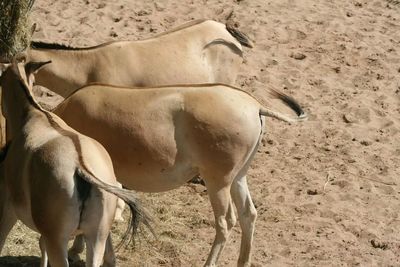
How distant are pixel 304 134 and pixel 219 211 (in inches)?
113

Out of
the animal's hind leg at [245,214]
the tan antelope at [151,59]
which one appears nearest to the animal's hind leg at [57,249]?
the animal's hind leg at [245,214]

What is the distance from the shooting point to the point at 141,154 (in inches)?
248

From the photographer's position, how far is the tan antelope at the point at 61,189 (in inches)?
199

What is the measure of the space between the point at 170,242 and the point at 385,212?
6.38ft

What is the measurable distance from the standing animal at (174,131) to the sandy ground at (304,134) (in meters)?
0.89

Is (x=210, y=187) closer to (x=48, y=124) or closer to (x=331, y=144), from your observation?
(x=48, y=124)

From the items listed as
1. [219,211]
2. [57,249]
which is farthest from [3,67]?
A: [219,211]

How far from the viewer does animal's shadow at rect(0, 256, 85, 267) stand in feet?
21.6

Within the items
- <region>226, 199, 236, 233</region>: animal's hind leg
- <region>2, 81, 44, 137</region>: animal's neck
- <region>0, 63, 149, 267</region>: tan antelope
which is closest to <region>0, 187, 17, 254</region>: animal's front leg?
<region>0, 63, 149, 267</region>: tan antelope

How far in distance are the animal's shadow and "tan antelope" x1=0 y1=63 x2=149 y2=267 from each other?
1.05m

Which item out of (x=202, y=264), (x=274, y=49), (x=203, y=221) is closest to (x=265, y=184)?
(x=203, y=221)

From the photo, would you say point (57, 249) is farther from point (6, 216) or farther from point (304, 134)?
point (304, 134)

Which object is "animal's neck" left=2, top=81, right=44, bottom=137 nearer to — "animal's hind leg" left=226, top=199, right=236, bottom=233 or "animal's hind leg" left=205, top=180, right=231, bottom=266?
"animal's hind leg" left=205, top=180, right=231, bottom=266

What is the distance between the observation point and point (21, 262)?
6.62 meters
